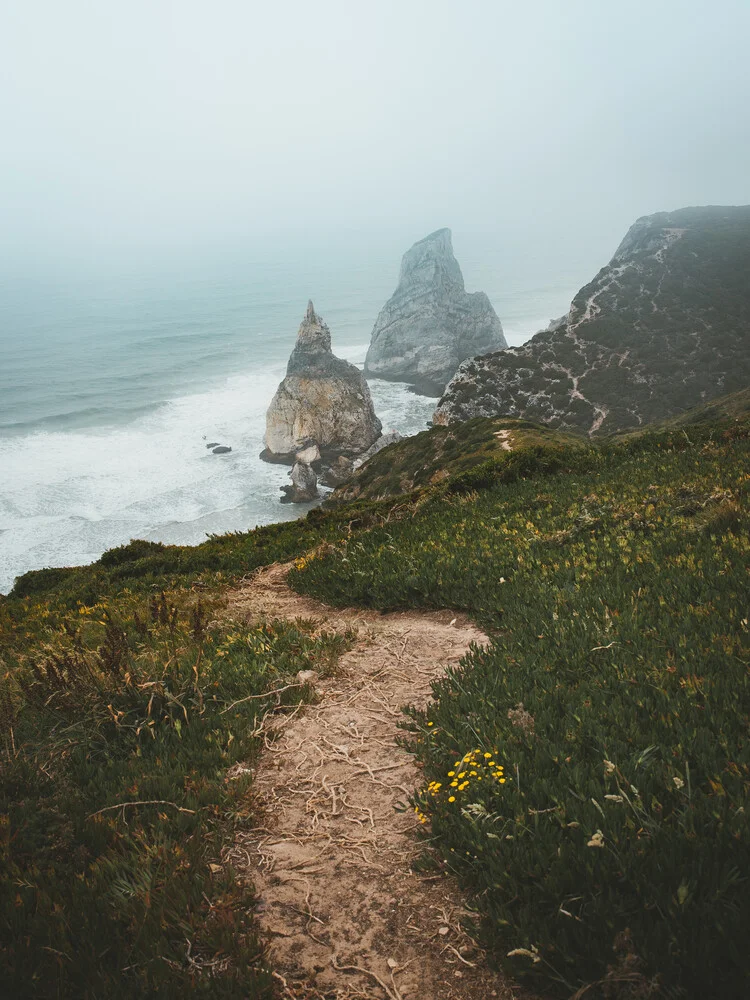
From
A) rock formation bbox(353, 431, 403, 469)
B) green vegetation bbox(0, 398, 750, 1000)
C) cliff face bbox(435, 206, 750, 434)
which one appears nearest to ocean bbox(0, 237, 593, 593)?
rock formation bbox(353, 431, 403, 469)

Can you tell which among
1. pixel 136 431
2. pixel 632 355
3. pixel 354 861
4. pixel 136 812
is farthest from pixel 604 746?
pixel 136 431

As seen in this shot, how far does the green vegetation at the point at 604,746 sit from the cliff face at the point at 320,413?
241 feet

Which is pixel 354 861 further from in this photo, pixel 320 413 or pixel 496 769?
pixel 320 413

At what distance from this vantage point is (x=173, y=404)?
10606 centimetres

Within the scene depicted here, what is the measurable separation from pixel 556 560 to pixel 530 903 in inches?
219

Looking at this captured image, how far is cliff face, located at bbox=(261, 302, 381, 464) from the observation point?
3191 inches

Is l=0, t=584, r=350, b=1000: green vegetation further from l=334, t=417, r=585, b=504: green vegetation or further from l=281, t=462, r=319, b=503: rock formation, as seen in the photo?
l=281, t=462, r=319, b=503: rock formation

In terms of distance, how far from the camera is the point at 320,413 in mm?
81875

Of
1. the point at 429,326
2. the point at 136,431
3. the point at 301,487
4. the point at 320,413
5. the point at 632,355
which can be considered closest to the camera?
the point at 301,487

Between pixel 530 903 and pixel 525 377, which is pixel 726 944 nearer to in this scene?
pixel 530 903

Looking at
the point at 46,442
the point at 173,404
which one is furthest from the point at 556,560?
the point at 173,404

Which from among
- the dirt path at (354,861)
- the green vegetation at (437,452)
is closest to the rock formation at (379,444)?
the green vegetation at (437,452)

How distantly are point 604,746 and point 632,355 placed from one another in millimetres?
85928

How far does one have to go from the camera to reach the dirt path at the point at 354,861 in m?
2.95
